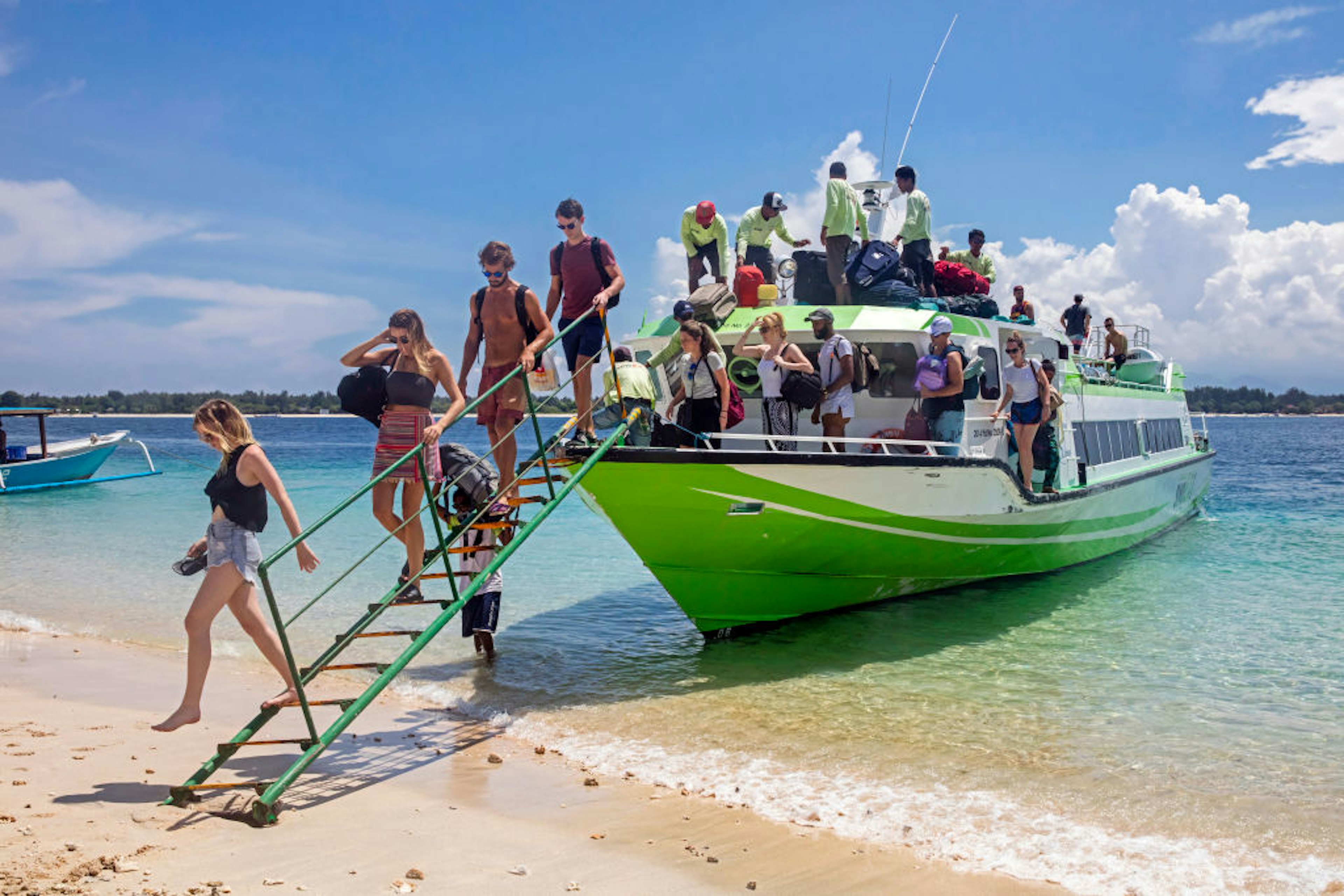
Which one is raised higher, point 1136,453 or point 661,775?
point 1136,453

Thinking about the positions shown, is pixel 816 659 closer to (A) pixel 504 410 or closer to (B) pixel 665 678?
(B) pixel 665 678

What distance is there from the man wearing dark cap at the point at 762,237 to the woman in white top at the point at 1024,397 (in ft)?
9.25

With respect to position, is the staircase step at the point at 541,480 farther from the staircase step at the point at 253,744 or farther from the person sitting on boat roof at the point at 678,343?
the staircase step at the point at 253,744

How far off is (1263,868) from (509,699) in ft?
16.6

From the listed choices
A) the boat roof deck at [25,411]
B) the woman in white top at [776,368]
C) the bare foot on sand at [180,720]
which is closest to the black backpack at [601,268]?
the woman in white top at [776,368]

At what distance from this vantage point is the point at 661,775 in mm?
5773

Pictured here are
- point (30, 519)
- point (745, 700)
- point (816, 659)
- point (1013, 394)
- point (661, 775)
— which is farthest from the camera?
point (30, 519)

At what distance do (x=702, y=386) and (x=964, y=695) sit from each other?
3.41 m

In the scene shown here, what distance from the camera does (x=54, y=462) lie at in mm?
28062

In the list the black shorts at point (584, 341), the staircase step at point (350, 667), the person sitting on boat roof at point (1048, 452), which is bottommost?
the staircase step at point (350, 667)

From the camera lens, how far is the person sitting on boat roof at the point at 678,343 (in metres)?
8.40

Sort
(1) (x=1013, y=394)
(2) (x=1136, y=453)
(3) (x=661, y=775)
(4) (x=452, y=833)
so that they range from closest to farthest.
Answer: (4) (x=452, y=833) < (3) (x=661, y=775) < (1) (x=1013, y=394) < (2) (x=1136, y=453)

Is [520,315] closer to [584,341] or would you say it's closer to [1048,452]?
[584,341]

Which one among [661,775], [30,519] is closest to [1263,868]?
[661,775]
